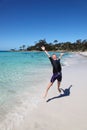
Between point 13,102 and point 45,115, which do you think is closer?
point 45,115

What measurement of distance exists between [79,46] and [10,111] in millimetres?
135894

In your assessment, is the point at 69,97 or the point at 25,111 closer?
the point at 25,111

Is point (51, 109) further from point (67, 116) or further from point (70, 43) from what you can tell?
point (70, 43)

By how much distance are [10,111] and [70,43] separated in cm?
14898

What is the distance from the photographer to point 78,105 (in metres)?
5.96

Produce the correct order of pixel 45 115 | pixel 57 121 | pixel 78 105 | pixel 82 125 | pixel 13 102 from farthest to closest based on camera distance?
pixel 13 102 → pixel 78 105 → pixel 45 115 → pixel 57 121 → pixel 82 125

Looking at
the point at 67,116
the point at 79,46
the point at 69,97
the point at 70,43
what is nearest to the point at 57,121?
the point at 67,116

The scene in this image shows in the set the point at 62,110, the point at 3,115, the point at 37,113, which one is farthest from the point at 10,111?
the point at 62,110

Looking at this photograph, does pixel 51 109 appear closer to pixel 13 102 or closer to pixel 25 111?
pixel 25 111

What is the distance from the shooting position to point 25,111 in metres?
5.66

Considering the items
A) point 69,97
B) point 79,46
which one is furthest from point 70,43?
point 69,97

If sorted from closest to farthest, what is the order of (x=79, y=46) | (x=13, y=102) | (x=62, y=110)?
(x=62, y=110)
(x=13, y=102)
(x=79, y=46)

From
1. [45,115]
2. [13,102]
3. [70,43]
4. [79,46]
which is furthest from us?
[70,43]

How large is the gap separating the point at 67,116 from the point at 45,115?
0.66 meters
